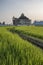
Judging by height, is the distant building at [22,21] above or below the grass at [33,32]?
below

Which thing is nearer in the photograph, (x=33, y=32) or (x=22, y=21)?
(x=33, y=32)

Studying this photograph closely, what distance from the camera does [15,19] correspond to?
5536 inches

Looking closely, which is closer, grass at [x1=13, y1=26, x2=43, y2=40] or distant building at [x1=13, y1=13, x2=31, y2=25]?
grass at [x1=13, y1=26, x2=43, y2=40]

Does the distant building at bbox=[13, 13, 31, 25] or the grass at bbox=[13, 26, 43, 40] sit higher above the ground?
the grass at bbox=[13, 26, 43, 40]

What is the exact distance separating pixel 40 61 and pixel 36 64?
852 millimetres

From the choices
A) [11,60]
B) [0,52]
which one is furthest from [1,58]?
[0,52]

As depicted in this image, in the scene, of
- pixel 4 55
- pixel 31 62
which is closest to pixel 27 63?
pixel 31 62

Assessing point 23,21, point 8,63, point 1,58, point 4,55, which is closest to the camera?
point 8,63

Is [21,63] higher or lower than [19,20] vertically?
higher

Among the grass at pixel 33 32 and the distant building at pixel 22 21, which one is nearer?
the grass at pixel 33 32

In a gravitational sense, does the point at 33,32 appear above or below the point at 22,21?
above

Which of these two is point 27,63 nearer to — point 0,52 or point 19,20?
point 0,52

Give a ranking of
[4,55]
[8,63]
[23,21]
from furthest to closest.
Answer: [23,21] < [4,55] < [8,63]

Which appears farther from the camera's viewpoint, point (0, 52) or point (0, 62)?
point (0, 52)
